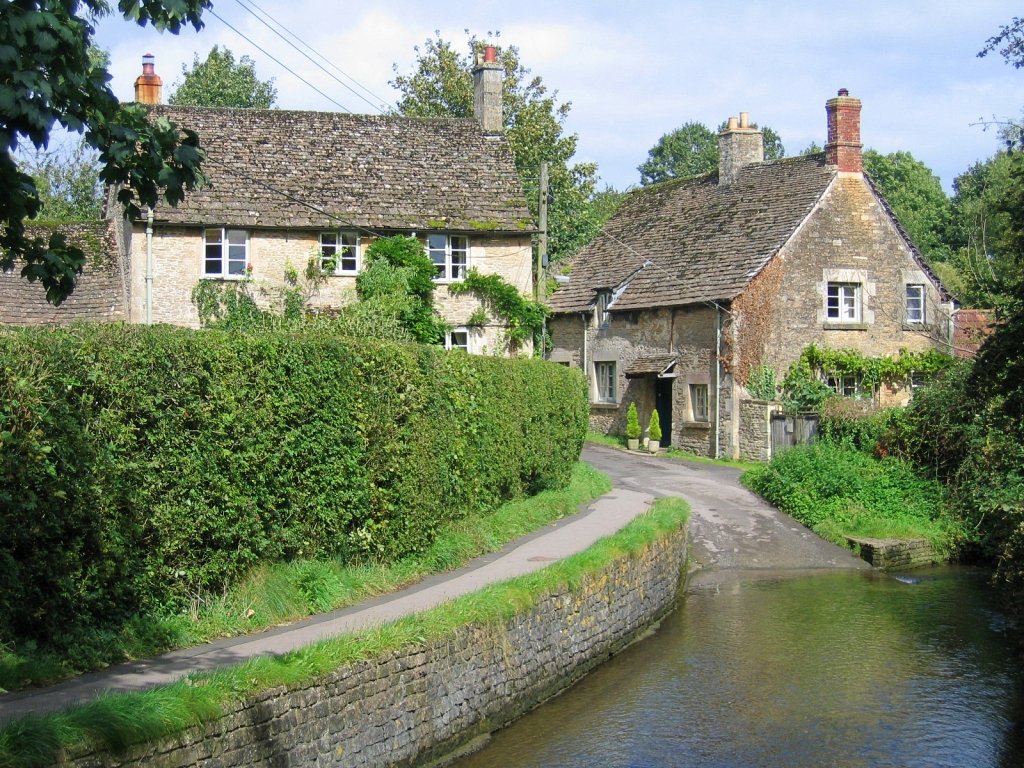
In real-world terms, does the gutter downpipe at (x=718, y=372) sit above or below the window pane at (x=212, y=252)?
below

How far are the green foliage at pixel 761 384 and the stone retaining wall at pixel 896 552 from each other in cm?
1103

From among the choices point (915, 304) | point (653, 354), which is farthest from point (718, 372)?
point (915, 304)

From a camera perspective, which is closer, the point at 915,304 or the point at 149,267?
the point at 149,267

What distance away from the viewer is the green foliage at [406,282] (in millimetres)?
30984

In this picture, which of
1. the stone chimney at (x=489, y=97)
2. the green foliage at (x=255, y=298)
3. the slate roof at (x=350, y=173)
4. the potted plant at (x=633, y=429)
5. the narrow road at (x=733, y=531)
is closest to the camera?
the narrow road at (x=733, y=531)

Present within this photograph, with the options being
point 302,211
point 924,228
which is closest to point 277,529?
point 302,211

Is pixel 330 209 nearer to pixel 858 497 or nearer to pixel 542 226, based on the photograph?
pixel 542 226

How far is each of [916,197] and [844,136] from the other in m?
43.5

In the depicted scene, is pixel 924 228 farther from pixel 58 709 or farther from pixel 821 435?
pixel 58 709

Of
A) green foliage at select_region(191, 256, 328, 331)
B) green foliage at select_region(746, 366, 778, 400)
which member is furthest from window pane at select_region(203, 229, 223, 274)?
green foliage at select_region(746, 366, 778, 400)

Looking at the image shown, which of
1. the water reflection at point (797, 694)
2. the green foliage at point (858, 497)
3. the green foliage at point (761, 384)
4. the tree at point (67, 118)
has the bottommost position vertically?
the water reflection at point (797, 694)

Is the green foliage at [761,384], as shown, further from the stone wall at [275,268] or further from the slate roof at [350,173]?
the slate roof at [350,173]

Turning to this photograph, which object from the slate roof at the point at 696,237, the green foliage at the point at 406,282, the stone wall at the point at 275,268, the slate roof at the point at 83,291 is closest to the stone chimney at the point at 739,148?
the slate roof at the point at 696,237

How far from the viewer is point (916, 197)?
76062 millimetres
